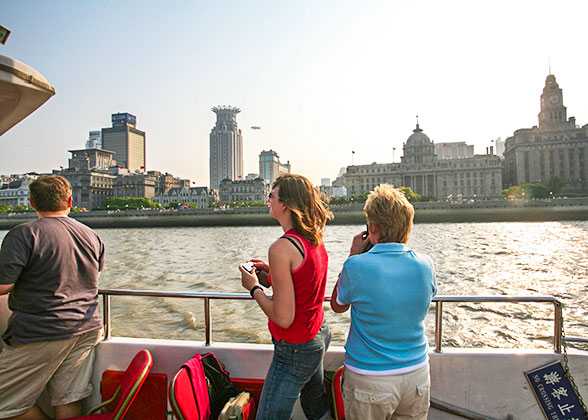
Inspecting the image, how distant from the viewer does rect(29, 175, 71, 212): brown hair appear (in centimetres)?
272

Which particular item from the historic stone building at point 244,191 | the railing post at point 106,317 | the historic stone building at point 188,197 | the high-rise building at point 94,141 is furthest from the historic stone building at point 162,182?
the railing post at point 106,317

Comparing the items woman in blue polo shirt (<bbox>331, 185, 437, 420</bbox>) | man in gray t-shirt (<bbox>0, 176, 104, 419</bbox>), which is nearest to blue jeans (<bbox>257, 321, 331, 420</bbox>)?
woman in blue polo shirt (<bbox>331, 185, 437, 420</bbox>)

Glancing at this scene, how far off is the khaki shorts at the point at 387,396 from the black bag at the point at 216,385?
1.09 m

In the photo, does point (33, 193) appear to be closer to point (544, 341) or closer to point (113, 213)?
point (544, 341)

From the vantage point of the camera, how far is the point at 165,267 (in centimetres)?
2016

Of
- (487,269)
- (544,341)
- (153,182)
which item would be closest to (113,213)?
(153,182)

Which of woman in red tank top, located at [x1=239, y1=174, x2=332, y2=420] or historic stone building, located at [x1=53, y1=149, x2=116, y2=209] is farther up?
historic stone building, located at [x1=53, y1=149, x2=116, y2=209]

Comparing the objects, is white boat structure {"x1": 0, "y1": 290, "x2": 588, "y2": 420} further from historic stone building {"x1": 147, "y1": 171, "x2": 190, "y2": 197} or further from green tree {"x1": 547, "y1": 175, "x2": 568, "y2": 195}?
historic stone building {"x1": 147, "y1": 171, "x2": 190, "y2": 197}

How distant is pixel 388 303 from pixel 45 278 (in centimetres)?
214

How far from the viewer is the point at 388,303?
1.96m

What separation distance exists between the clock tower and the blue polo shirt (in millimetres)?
137975

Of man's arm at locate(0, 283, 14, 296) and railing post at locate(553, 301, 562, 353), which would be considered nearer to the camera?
man's arm at locate(0, 283, 14, 296)

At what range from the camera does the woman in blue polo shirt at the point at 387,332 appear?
6.42 feet

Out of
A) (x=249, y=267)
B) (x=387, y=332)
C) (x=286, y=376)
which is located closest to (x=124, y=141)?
(x=249, y=267)
